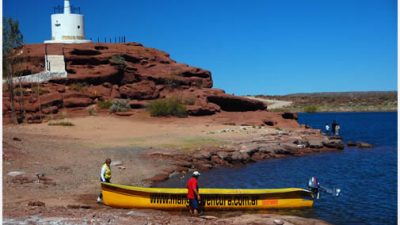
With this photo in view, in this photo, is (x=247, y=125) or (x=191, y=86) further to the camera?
(x=191, y=86)

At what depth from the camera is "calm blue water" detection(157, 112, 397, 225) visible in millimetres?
16281

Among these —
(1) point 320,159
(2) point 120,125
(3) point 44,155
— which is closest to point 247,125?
(2) point 120,125

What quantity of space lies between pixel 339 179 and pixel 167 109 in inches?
967

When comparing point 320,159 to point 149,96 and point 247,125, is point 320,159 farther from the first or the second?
point 149,96

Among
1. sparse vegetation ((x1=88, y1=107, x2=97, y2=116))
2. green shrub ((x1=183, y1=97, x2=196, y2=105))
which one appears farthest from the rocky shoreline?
sparse vegetation ((x1=88, y1=107, x2=97, y2=116))

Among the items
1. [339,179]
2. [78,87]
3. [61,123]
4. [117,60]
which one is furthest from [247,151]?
[117,60]

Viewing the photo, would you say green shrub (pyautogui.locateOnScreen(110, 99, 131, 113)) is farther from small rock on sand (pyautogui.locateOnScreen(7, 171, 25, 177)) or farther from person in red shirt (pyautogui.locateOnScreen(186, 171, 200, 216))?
person in red shirt (pyautogui.locateOnScreen(186, 171, 200, 216))

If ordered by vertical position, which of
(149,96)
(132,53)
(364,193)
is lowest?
(364,193)

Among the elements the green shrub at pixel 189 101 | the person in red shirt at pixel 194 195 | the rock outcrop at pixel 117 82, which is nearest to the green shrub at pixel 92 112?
the rock outcrop at pixel 117 82

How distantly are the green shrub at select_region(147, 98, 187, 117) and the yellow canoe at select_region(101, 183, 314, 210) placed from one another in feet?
99.7

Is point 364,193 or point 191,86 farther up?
point 191,86

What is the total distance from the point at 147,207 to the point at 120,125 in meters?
25.4

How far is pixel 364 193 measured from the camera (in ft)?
64.5

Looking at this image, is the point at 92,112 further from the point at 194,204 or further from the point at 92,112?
the point at 194,204
